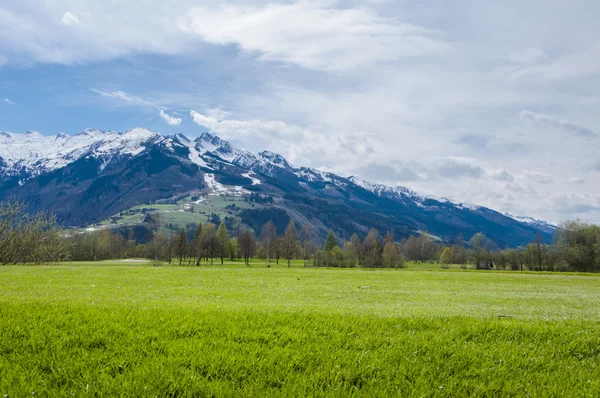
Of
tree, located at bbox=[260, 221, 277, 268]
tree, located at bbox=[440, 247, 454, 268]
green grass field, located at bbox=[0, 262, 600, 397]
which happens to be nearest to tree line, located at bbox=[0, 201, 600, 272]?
tree, located at bbox=[440, 247, 454, 268]

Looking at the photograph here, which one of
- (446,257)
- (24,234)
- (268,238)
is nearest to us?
(24,234)

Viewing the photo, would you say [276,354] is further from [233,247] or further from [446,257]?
[446,257]

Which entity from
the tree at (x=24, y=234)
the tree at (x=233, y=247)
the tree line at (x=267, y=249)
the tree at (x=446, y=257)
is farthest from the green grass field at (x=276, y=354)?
the tree at (x=446, y=257)

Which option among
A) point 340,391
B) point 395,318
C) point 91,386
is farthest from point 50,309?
point 395,318

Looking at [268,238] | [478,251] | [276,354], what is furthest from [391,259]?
[276,354]

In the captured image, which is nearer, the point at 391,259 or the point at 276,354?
the point at 276,354

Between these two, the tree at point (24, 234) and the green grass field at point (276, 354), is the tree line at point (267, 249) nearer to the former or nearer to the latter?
the tree at point (24, 234)

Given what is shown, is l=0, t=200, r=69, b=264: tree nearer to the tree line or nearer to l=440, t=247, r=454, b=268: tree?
the tree line

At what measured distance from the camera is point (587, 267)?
10375 cm

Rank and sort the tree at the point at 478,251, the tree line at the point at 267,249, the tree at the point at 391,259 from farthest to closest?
the tree at the point at 478,251
the tree at the point at 391,259
the tree line at the point at 267,249

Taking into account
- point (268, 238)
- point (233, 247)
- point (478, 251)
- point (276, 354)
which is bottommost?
point (478, 251)

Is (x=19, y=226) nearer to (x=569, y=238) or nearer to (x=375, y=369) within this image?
(x=375, y=369)

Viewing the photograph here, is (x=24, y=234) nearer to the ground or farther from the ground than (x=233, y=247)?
farther from the ground

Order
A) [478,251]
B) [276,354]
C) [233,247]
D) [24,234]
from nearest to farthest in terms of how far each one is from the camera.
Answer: [276,354] < [24,234] < [478,251] < [233,247]
